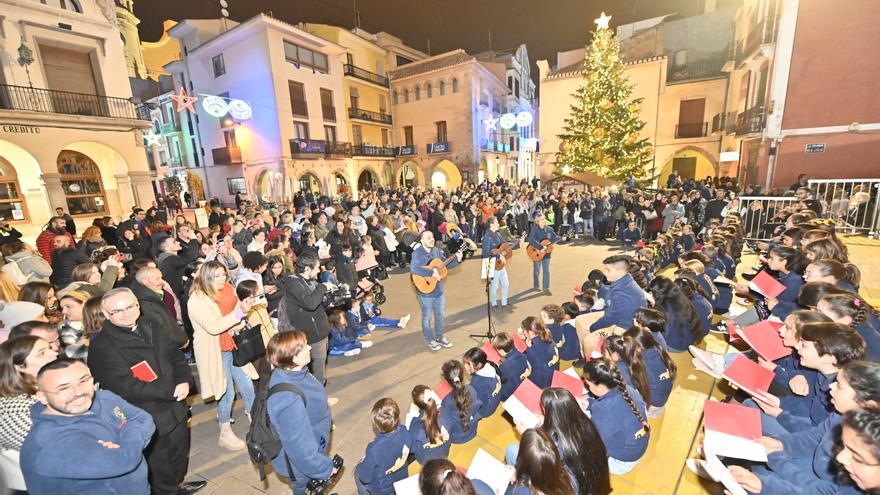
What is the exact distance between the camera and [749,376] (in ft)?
11.6

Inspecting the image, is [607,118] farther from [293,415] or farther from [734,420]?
[293,415]

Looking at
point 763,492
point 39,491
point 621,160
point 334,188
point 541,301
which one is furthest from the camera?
point 334,188

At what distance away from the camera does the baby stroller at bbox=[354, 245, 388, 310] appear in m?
7.45

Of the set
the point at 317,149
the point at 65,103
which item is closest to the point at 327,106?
the point at 317,149

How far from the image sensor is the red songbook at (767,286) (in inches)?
189

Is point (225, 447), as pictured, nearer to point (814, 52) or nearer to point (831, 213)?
point (831, 213)

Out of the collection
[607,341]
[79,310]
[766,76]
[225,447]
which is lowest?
[225,447]

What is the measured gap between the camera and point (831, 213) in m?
10.9

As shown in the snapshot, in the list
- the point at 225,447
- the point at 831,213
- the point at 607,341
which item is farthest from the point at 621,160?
the point at 225,447

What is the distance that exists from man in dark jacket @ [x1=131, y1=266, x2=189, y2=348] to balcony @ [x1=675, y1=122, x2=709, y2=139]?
2870cm

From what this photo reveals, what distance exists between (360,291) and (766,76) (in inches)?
763

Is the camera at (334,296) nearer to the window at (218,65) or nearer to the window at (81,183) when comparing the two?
the window at (81,183)

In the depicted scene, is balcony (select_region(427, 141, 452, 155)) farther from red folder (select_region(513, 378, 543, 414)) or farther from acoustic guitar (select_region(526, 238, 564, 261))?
red folder (select_region(513, 378, 543, 414))

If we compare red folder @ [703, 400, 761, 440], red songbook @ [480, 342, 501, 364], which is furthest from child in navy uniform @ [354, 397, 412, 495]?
red folder @ [703, 400, 761, 440]
